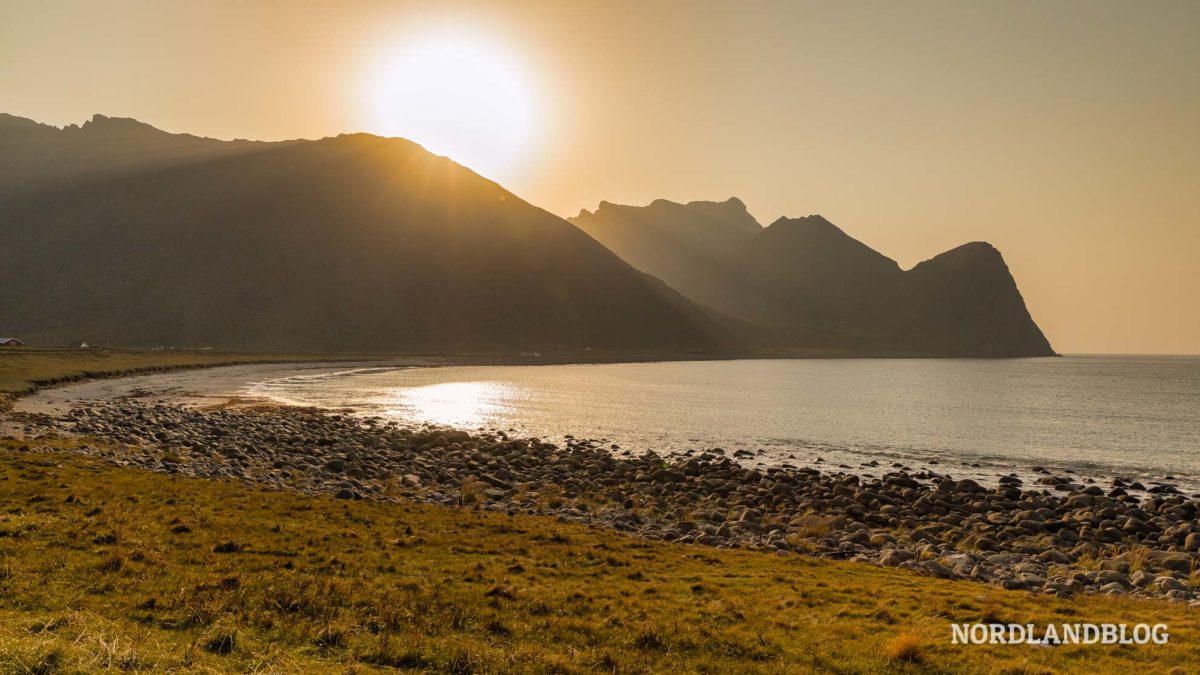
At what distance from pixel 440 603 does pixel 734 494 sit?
22974mm

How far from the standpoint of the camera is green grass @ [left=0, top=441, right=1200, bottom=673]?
1062 centimetres

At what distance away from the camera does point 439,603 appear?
538 inches

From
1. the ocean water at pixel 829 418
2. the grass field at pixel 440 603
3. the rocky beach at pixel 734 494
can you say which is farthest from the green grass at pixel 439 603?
the ocean water at pixel 829 418

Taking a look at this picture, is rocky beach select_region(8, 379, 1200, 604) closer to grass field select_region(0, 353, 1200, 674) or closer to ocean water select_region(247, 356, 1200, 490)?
grass field select_region(0, 353, 1200, 674)

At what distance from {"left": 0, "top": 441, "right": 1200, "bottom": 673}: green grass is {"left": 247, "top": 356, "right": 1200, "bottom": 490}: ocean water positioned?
99.7ft

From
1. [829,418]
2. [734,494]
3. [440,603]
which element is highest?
[440,603]

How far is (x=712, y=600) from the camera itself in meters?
15.5

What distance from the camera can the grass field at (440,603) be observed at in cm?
1061

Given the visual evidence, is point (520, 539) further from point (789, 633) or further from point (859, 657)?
point (859, 657)

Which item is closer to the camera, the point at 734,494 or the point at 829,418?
the point at 734,494

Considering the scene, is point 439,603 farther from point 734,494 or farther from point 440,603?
point 734,494

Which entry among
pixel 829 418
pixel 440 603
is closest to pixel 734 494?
pixel 440 603

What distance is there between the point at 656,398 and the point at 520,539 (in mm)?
75594

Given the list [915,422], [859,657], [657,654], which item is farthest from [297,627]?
[915,422]
